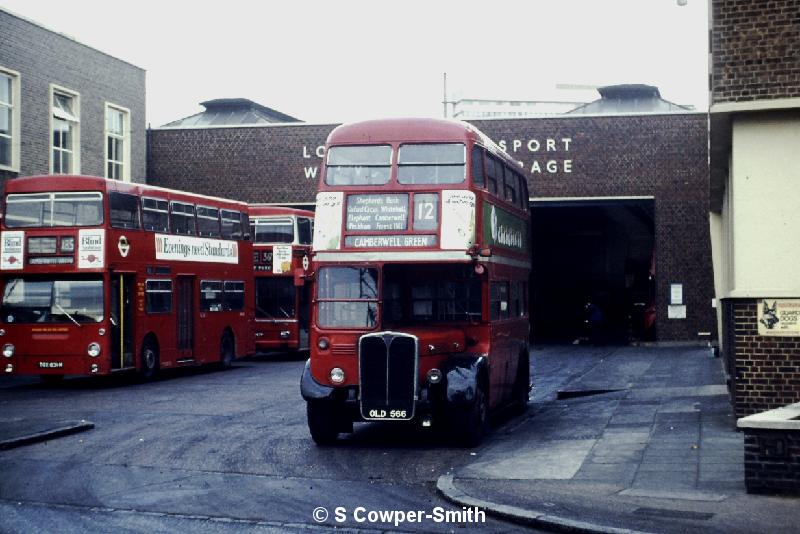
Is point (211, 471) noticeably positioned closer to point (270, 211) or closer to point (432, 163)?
point (432, 163)

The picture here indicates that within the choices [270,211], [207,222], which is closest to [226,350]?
[207,222]

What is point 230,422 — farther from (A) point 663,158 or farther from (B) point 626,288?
(B) point 626,288

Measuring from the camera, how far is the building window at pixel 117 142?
37.9 meters

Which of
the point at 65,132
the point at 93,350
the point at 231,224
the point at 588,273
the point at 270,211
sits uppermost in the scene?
the point at 65,132

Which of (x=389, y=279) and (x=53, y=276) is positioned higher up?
(x=53, y=276)

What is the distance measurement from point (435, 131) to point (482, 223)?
1.37m

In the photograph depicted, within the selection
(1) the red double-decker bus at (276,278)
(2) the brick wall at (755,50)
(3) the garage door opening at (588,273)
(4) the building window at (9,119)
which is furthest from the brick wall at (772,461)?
(3) the garage door opening at (588,273)

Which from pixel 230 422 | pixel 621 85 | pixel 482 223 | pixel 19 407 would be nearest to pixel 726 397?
pixel 482 223

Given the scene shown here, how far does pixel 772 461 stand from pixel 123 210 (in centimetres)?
1662

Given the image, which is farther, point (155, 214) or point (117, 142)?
point (117, 142)

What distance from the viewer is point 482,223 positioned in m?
15.1

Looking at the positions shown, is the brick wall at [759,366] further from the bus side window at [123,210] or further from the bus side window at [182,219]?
the bus side window at [182,219]

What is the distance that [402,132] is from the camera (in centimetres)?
1530

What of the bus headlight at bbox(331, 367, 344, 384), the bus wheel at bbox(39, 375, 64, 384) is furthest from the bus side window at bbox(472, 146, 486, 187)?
the bus wheel at bbox(39, 375, 64, 384)
